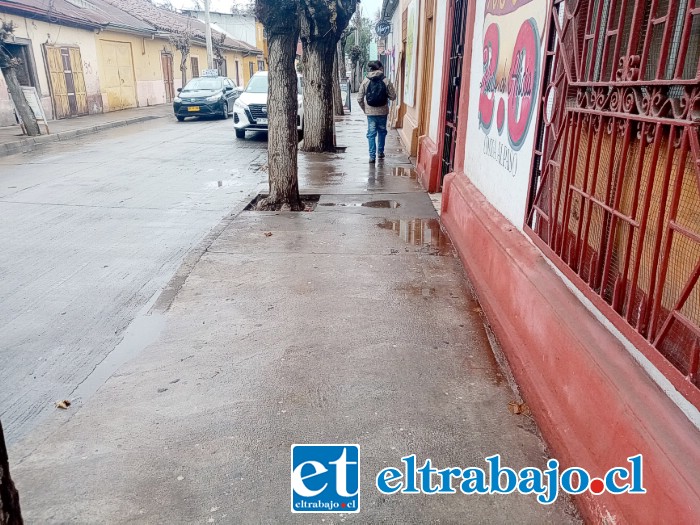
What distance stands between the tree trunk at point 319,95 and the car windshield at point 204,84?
34.2ft

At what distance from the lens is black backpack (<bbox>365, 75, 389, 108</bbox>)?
10.5m

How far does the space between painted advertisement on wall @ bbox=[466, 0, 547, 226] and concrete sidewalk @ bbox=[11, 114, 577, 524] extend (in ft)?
3.14

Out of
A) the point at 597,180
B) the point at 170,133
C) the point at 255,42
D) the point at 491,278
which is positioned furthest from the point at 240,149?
the point at 255,42

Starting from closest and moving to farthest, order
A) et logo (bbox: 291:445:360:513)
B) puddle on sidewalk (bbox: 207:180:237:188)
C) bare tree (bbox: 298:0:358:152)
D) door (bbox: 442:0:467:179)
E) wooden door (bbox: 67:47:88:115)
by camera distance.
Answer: et logo (bbox: 291:445:360:513) → door (bbox: 442:0:467:179) → puddle on sidewalk (bbox: 207:180:237:188) → bare tree (bbox: 298:0:358:152) → wooden door (bbox: 67:47:88:115)

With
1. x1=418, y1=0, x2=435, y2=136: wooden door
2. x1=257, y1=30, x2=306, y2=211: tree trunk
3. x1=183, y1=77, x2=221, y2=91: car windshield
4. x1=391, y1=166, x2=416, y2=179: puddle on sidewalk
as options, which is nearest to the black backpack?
x1=418, y1=0, x2=435, y2=136: wooden door

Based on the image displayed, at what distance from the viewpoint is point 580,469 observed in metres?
2.47

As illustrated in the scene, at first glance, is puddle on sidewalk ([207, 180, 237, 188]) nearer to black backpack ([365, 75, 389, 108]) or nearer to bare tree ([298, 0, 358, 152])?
black backpack ([365, 75, 389, 108])

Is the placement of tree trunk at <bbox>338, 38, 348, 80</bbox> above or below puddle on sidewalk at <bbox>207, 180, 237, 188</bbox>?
above

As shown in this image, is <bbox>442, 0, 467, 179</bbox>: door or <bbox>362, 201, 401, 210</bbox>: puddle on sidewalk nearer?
<bbox>442, 0, 467, 179</bbox>: door

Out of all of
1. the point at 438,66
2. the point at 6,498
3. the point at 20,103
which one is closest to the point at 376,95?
the point at 438,66

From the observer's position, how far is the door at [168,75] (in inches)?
1168

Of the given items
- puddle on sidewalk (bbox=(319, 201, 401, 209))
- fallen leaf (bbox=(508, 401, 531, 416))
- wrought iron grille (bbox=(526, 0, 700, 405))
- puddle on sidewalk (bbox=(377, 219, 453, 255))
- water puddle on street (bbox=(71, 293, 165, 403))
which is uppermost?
wrought iron grille (bbox=(526, 0, 700, 405))

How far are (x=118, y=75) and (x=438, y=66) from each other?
66.5ft

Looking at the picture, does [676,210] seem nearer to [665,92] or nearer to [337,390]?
[665,92]
